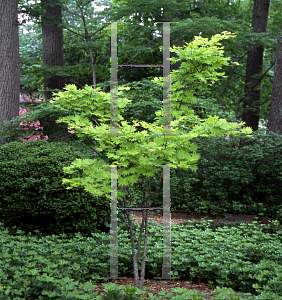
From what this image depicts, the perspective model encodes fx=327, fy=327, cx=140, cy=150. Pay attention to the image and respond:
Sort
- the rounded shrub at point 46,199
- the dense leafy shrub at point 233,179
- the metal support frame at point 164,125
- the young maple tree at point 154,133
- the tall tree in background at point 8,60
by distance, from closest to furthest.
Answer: the young maple tree at point 154,133 → the metal support frame at point 164,125 → the rounded shrub at point 46,199 → the dense leafy shrub at point 233,179 → the tall tree in background at point 8,60

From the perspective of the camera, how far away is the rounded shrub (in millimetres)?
4547

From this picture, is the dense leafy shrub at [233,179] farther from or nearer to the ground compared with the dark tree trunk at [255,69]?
nearer to the ground

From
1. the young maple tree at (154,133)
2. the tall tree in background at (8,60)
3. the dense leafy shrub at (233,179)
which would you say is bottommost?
the dense leafy shrub at (233,179)

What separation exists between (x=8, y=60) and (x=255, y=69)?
7.13 m

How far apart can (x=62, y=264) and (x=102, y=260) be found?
27.3 inches

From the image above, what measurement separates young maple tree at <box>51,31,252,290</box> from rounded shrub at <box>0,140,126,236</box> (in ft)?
4.15

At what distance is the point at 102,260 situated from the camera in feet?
12.7

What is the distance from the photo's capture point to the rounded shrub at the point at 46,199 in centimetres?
455

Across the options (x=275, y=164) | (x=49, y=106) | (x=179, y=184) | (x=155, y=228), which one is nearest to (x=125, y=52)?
(x=49, y=106)

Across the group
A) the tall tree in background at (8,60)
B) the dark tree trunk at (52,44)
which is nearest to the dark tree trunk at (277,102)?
the dark tree trunk at (52,44)

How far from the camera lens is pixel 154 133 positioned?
275cm

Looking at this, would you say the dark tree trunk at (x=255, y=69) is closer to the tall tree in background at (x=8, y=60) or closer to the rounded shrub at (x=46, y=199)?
the tall tree in background at (x=8, y=60)

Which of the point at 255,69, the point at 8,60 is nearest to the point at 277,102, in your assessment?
the point at 255,69

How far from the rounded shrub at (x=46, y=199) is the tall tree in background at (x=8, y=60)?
2789 millimetres
